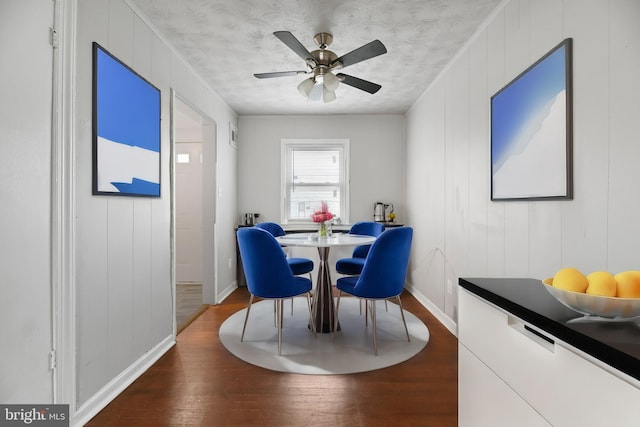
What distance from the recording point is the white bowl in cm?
72

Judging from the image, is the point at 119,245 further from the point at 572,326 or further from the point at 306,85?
the point at 572,326

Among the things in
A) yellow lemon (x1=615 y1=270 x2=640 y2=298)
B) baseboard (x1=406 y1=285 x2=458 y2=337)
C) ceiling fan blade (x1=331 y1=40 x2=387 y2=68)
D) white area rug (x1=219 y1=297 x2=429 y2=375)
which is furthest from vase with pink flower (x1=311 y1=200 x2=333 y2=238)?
yellow lemon (x1=615 y1=270 x2=640 y2=298)

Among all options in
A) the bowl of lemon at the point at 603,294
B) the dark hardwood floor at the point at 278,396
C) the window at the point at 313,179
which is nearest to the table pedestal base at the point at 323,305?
the dark hardwood floor at the point at 278,396

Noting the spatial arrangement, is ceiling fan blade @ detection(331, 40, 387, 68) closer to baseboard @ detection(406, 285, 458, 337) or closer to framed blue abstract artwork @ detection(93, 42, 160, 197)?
framed blue abstract artwork @ detection(93, 42, 160, 197)

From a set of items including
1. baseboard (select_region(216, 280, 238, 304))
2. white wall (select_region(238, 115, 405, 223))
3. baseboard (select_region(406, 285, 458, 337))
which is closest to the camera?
baseboard (select_region(406, 285, 458, 337))

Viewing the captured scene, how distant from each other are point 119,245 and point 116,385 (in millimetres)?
819

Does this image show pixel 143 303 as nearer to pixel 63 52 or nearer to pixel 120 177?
pixel 120 177

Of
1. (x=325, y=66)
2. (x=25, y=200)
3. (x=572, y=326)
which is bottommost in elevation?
(x=572, y=326)

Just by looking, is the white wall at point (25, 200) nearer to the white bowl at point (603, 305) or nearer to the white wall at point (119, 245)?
the white wall at point (119, 245)

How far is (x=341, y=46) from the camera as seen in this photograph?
2541 millimetres

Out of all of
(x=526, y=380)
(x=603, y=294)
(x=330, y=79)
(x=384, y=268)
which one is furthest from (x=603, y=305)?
(x=330, y=79)

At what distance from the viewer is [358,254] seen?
352 centimetres

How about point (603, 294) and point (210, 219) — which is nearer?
point (603, 294)

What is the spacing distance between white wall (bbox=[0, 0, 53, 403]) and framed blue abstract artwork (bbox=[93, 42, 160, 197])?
0.81ft
